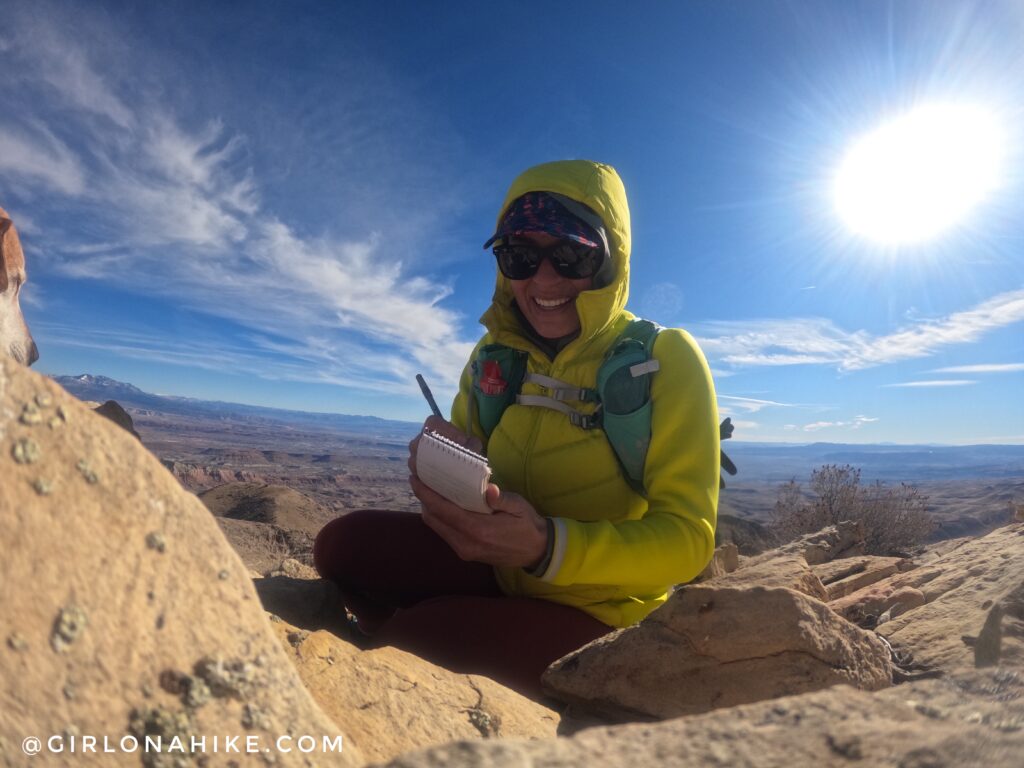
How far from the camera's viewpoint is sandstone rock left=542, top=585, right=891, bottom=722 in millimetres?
2201

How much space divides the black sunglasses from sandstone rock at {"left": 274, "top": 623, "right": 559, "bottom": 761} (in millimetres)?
2079

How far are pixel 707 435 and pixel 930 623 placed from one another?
1551mm

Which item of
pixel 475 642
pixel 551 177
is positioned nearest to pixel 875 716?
pixel 475 642

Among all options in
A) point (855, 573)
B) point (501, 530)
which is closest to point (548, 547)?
point (501, 530)

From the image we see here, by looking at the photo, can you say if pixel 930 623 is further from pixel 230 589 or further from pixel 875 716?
pixel 230 589

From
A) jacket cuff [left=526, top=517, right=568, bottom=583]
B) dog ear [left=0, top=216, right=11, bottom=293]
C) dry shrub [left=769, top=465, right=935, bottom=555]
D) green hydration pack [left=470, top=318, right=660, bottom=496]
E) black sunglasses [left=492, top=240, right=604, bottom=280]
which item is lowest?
dry shrub [left=769, top=465, right=935, bottom=555]

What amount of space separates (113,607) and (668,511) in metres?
2.15

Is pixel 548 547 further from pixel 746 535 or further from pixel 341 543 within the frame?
pixel 746 535

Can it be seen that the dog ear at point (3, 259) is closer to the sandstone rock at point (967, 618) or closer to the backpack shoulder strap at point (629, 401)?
the backpack shoulder strap at point (629, 401)

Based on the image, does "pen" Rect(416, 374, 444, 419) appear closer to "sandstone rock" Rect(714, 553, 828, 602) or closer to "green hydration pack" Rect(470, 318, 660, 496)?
"green hydration pack" Rect(470, 318, 660, 496)

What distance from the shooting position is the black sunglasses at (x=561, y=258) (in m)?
3.18

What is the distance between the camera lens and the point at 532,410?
3250mm

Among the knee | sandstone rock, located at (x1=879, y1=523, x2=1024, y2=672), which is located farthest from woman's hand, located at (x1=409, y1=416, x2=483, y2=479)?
sandstone rock, located at (x1=879, y1=523, x2=1024, y2=672)

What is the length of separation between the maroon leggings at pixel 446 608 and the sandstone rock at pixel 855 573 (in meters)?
3.38
